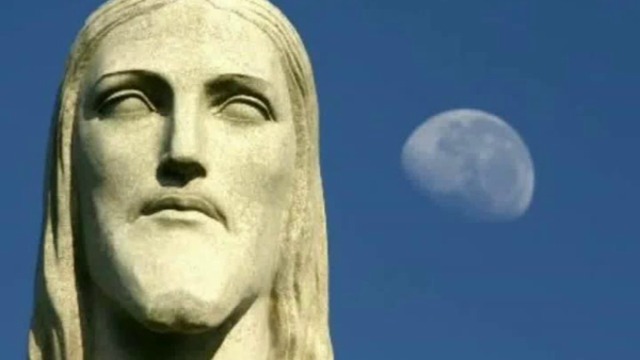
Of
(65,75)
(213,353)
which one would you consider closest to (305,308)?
(213,353)

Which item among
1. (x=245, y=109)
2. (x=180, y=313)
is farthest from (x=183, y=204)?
(x=245, y=109)

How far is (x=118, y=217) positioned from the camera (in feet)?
47.2

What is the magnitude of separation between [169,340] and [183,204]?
29.5 inches

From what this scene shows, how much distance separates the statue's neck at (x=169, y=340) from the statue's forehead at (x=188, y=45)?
1323mm

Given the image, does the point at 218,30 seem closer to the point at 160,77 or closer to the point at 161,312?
the point at 160,77

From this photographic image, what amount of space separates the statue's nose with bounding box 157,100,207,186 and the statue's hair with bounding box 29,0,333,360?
31.7 inches

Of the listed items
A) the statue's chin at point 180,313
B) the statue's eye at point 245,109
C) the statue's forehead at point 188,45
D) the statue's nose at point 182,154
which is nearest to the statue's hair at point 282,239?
the statue's forehead at point 188,45

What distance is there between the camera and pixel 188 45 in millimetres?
14680

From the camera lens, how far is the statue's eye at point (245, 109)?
14.6 meters

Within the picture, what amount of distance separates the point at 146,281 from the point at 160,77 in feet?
3.94

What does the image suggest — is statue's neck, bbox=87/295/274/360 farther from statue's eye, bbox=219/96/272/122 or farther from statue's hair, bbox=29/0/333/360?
statue's eye, bbox=219/96/272/122

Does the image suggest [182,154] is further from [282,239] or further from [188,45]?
[282,239]

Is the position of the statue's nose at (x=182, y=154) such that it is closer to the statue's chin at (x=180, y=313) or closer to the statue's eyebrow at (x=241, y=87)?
the statue's eyebrow at (x=241, y=87)

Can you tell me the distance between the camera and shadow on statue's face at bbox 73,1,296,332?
14.1 meters
